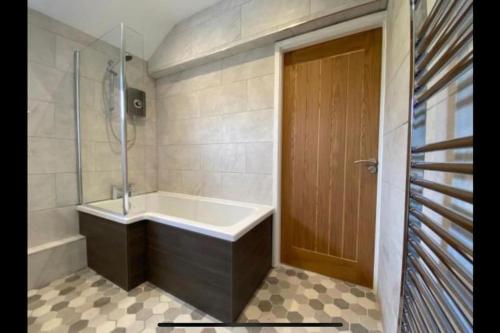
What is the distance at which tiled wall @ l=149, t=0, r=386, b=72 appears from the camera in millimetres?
1489

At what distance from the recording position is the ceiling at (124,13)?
1.76 meters

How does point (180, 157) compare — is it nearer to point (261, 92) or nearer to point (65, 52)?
point (261, 92)

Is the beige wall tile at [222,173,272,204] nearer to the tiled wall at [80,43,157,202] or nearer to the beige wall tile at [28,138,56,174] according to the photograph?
the tiled wall at [80,43,157,202]

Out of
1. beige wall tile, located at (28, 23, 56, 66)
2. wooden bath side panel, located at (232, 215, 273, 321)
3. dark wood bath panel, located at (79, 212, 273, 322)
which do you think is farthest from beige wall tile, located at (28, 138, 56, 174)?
wooden bath side panel, located at (232, 215, 273, 321)

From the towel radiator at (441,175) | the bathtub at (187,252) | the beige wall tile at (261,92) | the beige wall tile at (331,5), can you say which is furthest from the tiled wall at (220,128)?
the towel radiator at (441,175)

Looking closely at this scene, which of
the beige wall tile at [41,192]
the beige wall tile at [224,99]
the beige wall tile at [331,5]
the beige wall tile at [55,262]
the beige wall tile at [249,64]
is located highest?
the beige wall tile at [331,5]

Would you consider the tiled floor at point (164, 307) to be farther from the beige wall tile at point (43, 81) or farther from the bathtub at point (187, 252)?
the beige wall tile at point (43, 81)

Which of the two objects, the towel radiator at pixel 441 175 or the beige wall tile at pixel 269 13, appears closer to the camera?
the towel radiator at pixel 441 175

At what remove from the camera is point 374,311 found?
138cm

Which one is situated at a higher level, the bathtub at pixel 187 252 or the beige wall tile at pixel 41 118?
the beige wall tile at pixel 41 118

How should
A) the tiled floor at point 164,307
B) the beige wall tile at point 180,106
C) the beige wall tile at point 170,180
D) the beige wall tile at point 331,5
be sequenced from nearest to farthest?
the tiled floor at point 164,307 → the beige wall tile at point 331,5 → the beige wall tile at point 180,106 → the beige wall tile at point 170,180

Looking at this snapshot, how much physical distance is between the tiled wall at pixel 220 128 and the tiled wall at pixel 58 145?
60cm

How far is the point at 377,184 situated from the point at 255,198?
107cm
